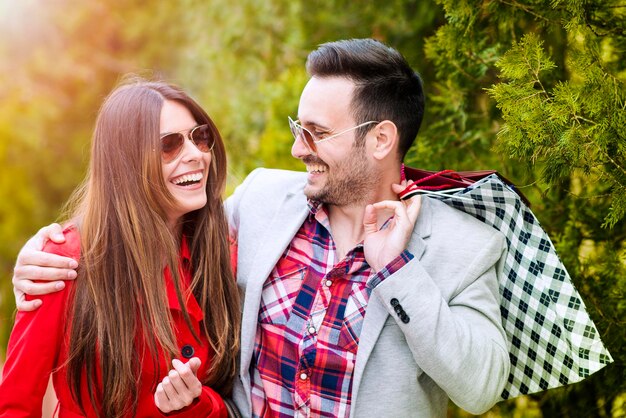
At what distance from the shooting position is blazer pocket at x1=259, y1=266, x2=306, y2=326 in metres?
2.87

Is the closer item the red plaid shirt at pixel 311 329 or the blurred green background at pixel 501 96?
the blurred green background at pixel 501 96

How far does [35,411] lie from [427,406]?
147cm

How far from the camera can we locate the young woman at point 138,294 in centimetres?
263

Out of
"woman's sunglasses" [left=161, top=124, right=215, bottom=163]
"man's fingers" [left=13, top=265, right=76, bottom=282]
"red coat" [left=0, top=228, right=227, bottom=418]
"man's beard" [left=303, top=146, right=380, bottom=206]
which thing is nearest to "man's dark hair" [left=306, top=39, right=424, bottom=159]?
"man's beard" [left=303, top=146, right=380, bottom=206]

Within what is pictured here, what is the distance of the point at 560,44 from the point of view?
11.2 feet

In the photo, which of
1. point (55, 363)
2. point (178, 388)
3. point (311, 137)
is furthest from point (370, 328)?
point (55, 363)

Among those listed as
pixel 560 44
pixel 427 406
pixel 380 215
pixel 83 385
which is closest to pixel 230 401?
pixel 83 385

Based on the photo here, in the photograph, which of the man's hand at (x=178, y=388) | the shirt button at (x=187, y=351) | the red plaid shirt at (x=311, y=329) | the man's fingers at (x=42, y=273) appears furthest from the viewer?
the shirt button at (x=187, y=351)

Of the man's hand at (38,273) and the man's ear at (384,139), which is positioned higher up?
the man's ear at (384,139)

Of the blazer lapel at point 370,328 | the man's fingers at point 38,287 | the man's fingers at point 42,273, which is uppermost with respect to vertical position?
the man's fingers at point 42,273

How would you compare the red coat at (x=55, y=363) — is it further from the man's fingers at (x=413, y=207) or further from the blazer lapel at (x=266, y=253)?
the man's fingers at (x=413, y=207)

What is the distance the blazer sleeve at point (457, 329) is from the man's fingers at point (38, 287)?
3.86 ft

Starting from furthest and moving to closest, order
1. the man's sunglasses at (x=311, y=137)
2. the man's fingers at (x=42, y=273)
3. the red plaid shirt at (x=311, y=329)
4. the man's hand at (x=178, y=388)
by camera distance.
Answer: the man's sunglasses at (x=311, y=137) < the red plaid shirt at (x=311, y=329) < the man's fingers at (x=42, y=273) < the man's hand at (x=178, y=388)

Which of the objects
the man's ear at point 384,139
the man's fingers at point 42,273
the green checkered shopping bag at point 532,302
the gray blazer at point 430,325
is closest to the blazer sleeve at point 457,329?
the gray blazer at point 430,325
